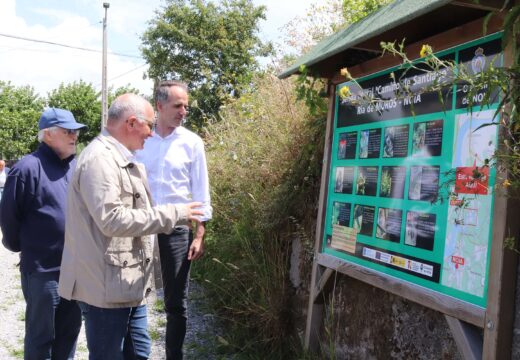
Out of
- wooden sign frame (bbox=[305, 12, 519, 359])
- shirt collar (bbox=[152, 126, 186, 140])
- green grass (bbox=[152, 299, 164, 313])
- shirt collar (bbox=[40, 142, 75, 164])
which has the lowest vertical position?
green grass (bbox=[152, 299, 164, 313])

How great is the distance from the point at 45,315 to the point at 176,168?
134 cm

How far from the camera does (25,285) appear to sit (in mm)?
3549

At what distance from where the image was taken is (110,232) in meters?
2.62

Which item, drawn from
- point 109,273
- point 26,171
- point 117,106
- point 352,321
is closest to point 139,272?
point 109,273

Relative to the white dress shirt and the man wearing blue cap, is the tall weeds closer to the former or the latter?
the white dress shirt

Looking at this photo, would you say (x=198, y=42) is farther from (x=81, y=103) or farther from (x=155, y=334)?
(x=155, y=334)

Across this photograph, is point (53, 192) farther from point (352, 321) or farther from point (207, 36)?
point (207, 36)

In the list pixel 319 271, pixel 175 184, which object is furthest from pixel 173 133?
pixel 319 271

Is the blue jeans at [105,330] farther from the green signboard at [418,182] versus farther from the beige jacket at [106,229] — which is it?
the green signboard at [418,182]

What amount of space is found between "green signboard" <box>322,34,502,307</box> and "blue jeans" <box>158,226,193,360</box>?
1053 millimetres

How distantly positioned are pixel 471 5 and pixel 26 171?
2.73 metres

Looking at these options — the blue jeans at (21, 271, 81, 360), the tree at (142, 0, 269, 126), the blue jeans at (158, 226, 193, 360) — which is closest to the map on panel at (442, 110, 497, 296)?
the blue jeans at (158, 226, 193, 360)

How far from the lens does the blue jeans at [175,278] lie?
154 inches

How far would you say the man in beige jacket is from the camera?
2.66 metres
